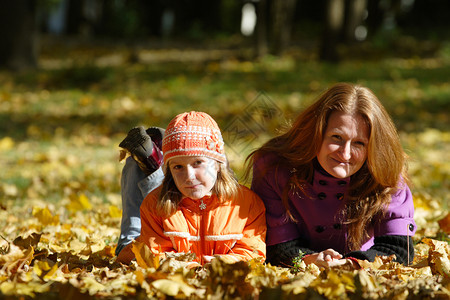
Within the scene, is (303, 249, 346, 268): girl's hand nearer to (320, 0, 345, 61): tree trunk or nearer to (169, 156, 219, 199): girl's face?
(169, 156, 219, 199): girl's face

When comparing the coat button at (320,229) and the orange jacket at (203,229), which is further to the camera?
the coat button at (320,229)

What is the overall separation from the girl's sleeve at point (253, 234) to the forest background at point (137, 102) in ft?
1.37

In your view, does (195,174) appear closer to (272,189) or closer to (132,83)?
(272,189)

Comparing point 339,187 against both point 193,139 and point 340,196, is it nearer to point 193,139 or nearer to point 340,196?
point 340,196

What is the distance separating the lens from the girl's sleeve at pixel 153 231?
2.66 m

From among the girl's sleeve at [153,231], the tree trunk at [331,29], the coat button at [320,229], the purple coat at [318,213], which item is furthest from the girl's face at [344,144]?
the tree trunk at [331,29]

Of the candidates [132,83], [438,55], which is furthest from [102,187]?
[438,55]

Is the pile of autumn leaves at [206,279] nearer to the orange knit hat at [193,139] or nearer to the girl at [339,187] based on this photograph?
the girl at [339,187]

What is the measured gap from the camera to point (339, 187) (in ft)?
9.43

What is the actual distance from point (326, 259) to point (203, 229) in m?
0.60

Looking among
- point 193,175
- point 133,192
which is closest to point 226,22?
point 133,192

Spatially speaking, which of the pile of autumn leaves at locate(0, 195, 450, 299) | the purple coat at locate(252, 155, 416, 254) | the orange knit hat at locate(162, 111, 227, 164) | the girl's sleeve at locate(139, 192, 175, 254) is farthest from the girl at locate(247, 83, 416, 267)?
the girl's sleeve at locate(139, 192, 175, 254)

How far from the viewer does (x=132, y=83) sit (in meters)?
12.0

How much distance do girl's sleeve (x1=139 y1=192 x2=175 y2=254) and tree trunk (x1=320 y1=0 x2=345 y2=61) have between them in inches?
446
